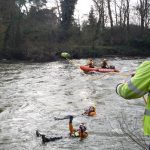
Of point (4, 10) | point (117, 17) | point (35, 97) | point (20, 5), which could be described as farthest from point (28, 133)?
point (117, 17)

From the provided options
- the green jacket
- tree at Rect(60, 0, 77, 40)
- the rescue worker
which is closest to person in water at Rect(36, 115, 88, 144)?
the rescue worker

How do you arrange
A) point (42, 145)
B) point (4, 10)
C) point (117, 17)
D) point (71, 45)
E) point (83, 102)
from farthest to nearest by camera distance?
point (117, 17)
point (71, 45)
point (4, 10)
point (83, 102)
point (42, 145)

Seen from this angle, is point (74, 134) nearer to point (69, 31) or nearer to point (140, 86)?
point (140, 86)

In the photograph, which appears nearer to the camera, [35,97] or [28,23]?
[35,97]

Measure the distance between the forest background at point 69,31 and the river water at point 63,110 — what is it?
658 inches

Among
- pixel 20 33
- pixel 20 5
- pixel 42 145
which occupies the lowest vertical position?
pixel 42 145

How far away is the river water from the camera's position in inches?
509

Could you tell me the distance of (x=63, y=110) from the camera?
706 inches

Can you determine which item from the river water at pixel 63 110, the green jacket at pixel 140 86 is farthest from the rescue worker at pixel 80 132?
the green jacket at pixel 140 86

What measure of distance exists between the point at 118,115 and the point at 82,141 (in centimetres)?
385

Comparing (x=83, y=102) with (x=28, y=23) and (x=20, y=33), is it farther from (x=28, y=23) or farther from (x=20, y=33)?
(x=28, y=23)

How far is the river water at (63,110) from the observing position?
42.4 feet

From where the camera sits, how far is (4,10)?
46.9 metres

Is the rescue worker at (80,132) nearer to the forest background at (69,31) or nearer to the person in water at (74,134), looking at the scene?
the person in water at (74,134)
